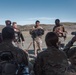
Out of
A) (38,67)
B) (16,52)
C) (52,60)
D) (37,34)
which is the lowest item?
(37,34)

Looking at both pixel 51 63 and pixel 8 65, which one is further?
pixel 51 63

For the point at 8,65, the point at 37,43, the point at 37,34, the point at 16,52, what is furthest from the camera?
the point at 37,43

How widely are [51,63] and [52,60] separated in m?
0.06

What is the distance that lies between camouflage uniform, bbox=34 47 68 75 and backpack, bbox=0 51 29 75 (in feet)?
1.95

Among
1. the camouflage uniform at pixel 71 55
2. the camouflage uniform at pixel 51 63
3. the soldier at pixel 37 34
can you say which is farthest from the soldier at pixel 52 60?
the soldier at pixel 37 34

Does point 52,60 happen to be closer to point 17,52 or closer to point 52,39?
point 52,39

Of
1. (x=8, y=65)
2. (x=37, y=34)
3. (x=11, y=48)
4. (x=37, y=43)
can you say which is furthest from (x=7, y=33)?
(x=37, y=43)

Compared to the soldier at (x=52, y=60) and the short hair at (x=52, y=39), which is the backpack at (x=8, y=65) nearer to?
the soldier at (x=52, y=60)

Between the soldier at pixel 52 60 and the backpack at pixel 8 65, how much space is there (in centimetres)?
60

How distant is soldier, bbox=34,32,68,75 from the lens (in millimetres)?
5473

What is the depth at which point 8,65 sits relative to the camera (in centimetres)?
478

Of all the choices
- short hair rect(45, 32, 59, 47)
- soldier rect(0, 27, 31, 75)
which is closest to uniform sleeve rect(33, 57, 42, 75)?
soldier rect(0, 27, 31, 75)

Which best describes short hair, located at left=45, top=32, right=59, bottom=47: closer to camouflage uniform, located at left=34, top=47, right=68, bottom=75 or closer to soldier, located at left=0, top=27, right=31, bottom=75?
camouflage uniform, located at left=34, top=47, right=68, bottom=75

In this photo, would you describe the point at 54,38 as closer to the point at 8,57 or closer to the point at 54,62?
the point at 54,62
